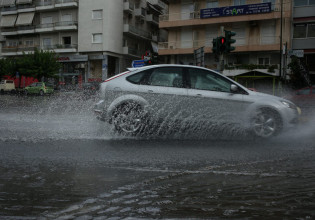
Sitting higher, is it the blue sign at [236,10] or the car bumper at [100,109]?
the blue sign at [236,10]

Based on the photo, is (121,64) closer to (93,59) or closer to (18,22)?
(93,59)

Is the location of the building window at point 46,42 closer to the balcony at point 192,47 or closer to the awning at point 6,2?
the awning at point 6,2

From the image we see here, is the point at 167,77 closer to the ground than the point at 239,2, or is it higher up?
closer to the ground

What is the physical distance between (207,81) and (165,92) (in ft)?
2.99

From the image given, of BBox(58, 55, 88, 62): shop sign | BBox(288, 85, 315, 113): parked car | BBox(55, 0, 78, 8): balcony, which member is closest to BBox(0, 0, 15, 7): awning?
BBox(55, 0, 78, 8): balcony

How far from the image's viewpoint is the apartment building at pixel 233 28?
30453 millimetres

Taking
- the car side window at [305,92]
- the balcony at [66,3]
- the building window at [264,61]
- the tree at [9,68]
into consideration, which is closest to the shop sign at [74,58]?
the tree at [9,68]

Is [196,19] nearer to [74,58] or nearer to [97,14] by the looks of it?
[97,14]

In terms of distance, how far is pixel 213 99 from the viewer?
6.41 m

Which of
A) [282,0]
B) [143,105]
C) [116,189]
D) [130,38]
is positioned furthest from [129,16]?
[116,189]

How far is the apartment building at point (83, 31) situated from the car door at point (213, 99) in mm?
31454

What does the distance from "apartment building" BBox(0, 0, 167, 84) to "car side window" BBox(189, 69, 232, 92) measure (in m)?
31.4

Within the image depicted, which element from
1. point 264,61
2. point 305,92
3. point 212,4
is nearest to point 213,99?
point 305,92

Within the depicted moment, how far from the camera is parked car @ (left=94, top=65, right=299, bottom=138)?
6.31 metres
